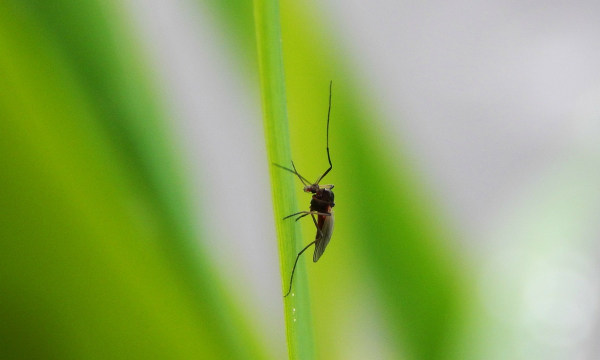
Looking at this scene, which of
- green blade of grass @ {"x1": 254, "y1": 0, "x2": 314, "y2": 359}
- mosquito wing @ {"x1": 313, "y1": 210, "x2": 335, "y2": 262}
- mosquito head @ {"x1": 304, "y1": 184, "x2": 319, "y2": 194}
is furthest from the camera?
mosquito head @ {"x1": 304, "y1": 184, "x2": 319, "y2": 194}

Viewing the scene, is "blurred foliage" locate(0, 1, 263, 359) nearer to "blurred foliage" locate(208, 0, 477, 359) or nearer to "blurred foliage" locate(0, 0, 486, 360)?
"blurred foliage" locate(0, 0, 486, 360)

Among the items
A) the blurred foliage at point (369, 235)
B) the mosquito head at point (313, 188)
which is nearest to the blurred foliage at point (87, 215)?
the blurred foliage at point (369, 235)

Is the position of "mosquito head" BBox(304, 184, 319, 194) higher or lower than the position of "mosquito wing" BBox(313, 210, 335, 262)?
higher

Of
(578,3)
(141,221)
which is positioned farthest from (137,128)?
(578,3)

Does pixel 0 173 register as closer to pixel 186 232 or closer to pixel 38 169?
pixel 38 169

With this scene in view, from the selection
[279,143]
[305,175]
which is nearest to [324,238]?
[305,175]

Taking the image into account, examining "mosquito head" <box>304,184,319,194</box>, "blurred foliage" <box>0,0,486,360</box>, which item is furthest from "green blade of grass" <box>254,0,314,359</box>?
"mosquito head" <box>304,184,319,194</box>

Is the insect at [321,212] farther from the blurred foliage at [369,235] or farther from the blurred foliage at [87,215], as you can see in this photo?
the blurred foliage at [87,215]
